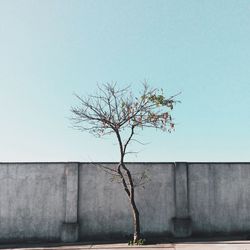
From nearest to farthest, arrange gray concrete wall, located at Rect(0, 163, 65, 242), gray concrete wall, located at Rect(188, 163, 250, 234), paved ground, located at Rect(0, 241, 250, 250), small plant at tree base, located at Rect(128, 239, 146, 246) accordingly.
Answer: paved ground, located at Rect(0, 241, 250, 250), small plant at tree base, located at Rect(128, 239, 146, 246), gray concrete wall, located at Rect(0, 163, 65, 242), gray concrete wall, located at Rect(188, 163, 250, 234)

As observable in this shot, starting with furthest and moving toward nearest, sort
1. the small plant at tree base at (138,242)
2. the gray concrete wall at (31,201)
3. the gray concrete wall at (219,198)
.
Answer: the gray concrete wall at (219,198) < the gray concrete wall at (31,201) < the small plant at tree base at (138,242)

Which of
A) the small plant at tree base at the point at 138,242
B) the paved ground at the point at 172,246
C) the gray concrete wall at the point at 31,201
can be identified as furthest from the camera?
the gray concrete wall at the point at 31,201

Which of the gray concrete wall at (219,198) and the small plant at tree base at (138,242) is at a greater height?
the gray concrete wall at (219,198)

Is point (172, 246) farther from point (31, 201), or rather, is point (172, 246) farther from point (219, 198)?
point (31, 201)

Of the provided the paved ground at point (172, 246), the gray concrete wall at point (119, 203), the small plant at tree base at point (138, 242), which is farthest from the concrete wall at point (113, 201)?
the small plant at tree base at point (138, 242)

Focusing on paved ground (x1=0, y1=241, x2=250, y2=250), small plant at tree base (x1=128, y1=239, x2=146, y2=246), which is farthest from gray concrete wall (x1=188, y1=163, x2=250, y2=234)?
small plant at tree base (x1=128, y1=239, x2=146, y2=246)

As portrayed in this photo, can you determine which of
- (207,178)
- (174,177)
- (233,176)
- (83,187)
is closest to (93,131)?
(83,187)

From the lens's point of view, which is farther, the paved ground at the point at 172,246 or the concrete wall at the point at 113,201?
the concrete wall at the point at 113,201

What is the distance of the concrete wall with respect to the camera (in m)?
15.1

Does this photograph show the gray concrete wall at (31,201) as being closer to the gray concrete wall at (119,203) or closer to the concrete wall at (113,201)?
the concrete wall at (113,201)

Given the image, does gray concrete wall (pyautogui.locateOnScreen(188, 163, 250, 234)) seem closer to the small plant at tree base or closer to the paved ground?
the paved ground

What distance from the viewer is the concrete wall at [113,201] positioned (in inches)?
593

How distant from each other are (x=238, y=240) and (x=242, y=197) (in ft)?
6.79

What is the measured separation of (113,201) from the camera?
15328 mm
